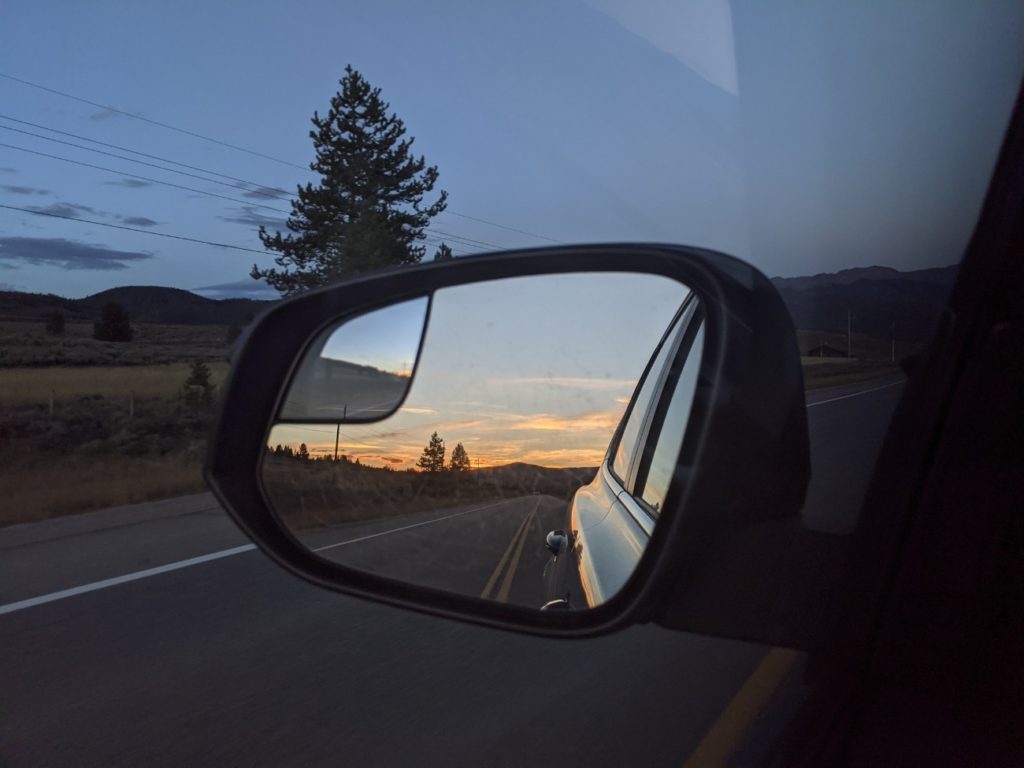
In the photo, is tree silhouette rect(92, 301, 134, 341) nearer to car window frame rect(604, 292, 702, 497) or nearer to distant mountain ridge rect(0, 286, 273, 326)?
distant mountain ridge rect(0, 286, 273, 326)

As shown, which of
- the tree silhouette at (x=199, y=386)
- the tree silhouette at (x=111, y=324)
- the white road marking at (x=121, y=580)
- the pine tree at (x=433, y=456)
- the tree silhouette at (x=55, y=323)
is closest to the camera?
the pine tree at (x=433, y=456)

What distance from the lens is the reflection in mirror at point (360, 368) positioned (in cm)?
234

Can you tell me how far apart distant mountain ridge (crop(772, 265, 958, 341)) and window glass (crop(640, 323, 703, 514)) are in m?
0.22

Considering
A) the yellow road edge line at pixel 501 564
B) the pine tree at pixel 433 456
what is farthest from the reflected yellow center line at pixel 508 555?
the pine tree at pixel 433 456

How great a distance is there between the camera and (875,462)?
75.9 inches

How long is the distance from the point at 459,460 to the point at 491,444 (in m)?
0.09

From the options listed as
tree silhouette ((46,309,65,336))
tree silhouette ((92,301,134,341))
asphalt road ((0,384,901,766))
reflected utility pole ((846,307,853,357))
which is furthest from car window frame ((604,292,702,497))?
tree silhouette ((46,309,65,336))

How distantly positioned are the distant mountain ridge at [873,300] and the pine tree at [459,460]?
75 cm

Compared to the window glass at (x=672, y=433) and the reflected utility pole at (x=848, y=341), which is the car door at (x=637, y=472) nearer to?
the window glass at (x=672, y=433)

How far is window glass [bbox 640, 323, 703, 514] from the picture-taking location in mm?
1784

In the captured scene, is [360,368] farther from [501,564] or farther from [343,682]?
[343,682]

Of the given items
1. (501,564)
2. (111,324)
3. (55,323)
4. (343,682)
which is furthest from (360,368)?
(55,323)

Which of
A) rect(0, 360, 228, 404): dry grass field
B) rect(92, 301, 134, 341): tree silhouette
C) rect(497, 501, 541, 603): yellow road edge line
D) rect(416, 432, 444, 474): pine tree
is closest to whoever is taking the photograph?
rect(497, 501, 541, 603): yellow road edge line

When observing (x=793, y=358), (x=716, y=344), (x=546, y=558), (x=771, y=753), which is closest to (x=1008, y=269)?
(x=793, y=358)
